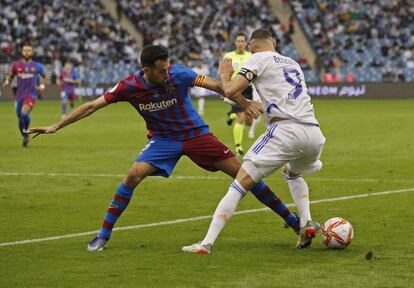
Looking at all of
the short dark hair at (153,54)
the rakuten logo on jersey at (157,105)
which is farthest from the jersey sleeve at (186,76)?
the short dark hair at (153,54)

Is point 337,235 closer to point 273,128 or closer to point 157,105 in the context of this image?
point 273,128

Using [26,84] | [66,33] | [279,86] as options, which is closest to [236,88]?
[279,86]

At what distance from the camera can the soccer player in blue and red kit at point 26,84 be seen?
1011 inches

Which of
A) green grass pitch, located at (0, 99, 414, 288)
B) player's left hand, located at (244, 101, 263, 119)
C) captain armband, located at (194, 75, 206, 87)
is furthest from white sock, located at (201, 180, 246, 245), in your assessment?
captain armband, located at (194, 75, 206, 87)

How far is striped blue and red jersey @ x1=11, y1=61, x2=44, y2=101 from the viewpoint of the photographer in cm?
2627

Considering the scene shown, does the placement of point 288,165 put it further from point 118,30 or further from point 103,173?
point 118,30

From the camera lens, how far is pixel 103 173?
18.2 m

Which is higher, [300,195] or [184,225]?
[300,195]

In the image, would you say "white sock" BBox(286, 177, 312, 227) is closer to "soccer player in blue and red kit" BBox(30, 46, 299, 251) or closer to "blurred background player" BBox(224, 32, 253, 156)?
"soccer player in blue and red kit" BBox(30, 46, 299, 251)

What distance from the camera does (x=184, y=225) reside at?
1170cm

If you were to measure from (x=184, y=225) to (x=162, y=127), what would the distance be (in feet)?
5.82

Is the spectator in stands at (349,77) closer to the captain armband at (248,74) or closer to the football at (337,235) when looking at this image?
the football at (337,235)

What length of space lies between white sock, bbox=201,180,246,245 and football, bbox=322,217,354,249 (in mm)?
957

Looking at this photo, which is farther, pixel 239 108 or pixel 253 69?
pixel 239 108
